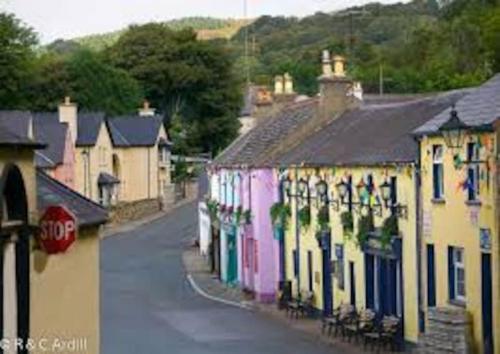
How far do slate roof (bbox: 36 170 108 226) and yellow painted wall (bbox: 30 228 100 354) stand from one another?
0.16m

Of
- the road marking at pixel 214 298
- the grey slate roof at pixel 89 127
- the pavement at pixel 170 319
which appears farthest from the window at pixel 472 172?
the grey slate roof at pixel 89 127

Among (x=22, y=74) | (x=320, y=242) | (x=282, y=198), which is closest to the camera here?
(x=320, y=242)

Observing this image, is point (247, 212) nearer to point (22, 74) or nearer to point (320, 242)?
point (320, 242)

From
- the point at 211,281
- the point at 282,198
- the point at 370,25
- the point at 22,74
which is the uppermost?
the point at 370,25

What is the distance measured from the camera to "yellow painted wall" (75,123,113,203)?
88250 mm

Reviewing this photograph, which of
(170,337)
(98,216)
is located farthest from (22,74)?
(98,216)

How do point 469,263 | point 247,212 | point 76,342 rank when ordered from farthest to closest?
point 247,212 < point 469,263 < point 76,342

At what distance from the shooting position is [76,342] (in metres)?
16.1

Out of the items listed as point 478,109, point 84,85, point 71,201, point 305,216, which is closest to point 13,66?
point 84,85

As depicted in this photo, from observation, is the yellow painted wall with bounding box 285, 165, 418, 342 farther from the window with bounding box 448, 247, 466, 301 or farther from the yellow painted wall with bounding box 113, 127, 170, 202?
the yellow painted wall with bounding box 113, 127, 170, 202

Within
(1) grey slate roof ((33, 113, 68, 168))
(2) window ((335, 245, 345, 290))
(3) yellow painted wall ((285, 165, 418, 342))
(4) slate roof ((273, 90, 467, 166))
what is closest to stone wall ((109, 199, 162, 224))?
(1) grey slate roof ((33, 113, 68, 168))

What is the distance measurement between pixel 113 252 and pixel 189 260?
465cm

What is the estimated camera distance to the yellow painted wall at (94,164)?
88.2 m

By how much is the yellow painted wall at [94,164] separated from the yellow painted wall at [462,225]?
56.1 metres
